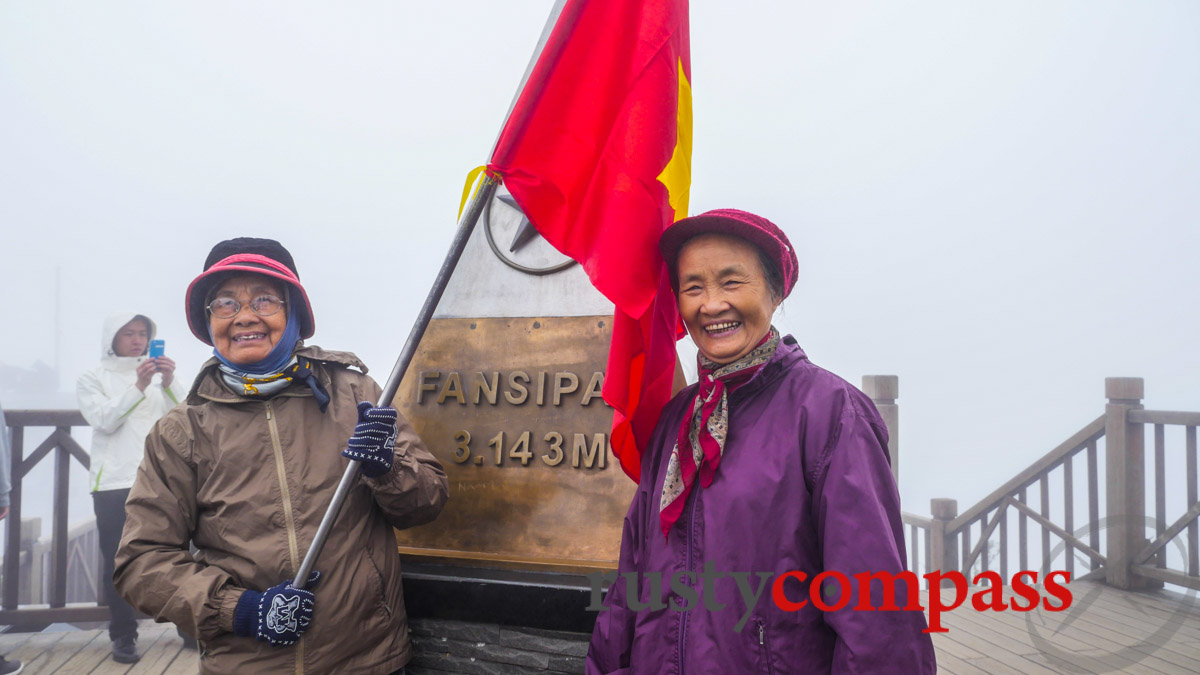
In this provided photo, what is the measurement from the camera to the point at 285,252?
2.18 m

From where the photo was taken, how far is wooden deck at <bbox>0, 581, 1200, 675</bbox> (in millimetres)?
3783

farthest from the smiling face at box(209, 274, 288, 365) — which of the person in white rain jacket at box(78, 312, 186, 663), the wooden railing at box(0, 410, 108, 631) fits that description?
the wooden railing at box(0, 410, 108, 631)

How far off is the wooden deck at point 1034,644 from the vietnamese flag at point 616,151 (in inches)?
123

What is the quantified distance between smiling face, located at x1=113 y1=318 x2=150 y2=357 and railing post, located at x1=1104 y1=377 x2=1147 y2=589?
657 centimetres

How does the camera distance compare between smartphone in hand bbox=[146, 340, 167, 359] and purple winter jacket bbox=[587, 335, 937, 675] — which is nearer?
purple winter jacket bbox=[587, 335, 937, 675]

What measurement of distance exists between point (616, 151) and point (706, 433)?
0.87m

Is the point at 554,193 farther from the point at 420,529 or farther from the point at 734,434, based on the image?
the point at 420,529

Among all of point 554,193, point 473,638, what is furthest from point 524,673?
point 554,193

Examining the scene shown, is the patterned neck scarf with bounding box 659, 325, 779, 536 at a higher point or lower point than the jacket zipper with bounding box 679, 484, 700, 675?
higher

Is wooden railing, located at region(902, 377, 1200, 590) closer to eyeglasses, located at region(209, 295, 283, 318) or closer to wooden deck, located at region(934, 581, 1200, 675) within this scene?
wooden deck, located at region(934, 581, 1200, 675)

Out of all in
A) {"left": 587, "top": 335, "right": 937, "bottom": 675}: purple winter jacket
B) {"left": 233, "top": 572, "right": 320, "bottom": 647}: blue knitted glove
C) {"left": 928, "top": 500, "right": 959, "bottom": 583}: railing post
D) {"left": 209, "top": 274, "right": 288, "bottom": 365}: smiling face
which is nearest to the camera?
{"left": 587, "top": 335, "right": 937, "bottom": 675}: purple winter jacket

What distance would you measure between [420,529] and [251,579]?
91 centimetres
